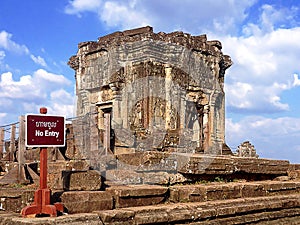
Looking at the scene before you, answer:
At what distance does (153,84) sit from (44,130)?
11.9 meters

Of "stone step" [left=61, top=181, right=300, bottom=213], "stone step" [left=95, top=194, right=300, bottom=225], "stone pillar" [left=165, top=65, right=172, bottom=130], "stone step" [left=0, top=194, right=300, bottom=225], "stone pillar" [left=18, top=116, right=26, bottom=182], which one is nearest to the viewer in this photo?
"stone step" [left=0, top=194, right=300, bottom=225]

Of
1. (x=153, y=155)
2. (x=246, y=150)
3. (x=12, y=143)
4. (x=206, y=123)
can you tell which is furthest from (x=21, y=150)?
(x=246, y=150)

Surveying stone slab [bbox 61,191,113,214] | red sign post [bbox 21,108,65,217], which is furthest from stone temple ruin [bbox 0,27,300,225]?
red sign post [bbox 21,108,65,217]

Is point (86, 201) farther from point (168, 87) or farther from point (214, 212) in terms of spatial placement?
point (168, 87)

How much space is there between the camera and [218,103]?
19.8m

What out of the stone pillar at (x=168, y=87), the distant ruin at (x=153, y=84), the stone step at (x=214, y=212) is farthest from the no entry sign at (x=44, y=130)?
the stone pillar at (x=168, y=87)

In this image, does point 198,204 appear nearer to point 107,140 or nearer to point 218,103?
point 107,140

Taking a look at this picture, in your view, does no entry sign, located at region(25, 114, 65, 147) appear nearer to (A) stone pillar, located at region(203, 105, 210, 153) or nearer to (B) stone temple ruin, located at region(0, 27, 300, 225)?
(B) stone temple ruin, located at region(0, 27, 300, 225)

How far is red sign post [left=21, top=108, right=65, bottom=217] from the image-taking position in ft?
14.6

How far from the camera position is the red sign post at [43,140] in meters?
4.46

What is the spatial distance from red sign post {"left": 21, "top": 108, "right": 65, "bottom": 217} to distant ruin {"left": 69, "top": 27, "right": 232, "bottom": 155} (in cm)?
894

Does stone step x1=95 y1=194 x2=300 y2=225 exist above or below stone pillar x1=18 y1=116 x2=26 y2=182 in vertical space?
below

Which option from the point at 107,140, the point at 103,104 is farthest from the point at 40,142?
the point at 103,104

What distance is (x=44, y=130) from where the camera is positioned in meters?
4.60
